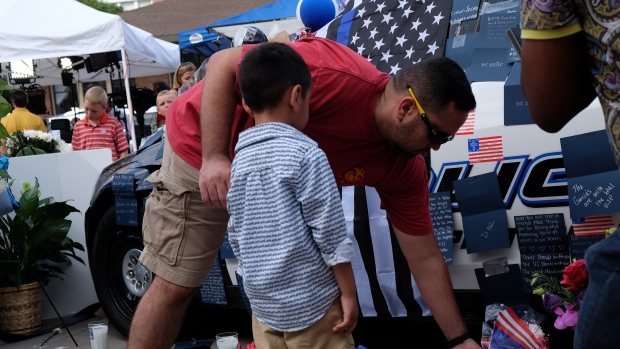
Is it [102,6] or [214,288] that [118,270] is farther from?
[102,6]

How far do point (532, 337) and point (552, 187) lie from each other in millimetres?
581

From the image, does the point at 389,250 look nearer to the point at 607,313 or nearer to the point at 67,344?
the point at 607,313

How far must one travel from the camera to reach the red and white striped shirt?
9078 mm

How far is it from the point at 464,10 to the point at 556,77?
2.39 m

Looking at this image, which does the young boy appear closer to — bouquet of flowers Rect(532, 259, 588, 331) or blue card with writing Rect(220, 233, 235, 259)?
bouquet of flowers Rect(532, 259, 588, 331)

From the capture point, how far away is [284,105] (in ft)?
8.30

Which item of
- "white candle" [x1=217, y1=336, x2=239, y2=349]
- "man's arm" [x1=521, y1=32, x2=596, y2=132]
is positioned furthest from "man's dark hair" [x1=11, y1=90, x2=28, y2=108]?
"man's arm" [x1=521, y1=32, x2=596, y2=132]

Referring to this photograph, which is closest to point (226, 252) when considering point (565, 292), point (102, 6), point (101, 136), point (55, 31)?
point (565, 292)

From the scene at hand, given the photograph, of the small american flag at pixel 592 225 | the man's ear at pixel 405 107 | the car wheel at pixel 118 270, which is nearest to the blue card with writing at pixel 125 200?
the car wheel at pixel 118 270

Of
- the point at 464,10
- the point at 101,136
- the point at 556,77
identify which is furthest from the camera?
the point at 101,136

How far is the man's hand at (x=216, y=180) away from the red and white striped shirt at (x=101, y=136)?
6.59 metres

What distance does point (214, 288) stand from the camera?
4594 mm

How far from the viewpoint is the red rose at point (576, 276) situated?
3.01 m

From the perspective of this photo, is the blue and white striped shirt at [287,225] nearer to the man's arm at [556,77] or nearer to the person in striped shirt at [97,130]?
the man's arm at [556,77]
